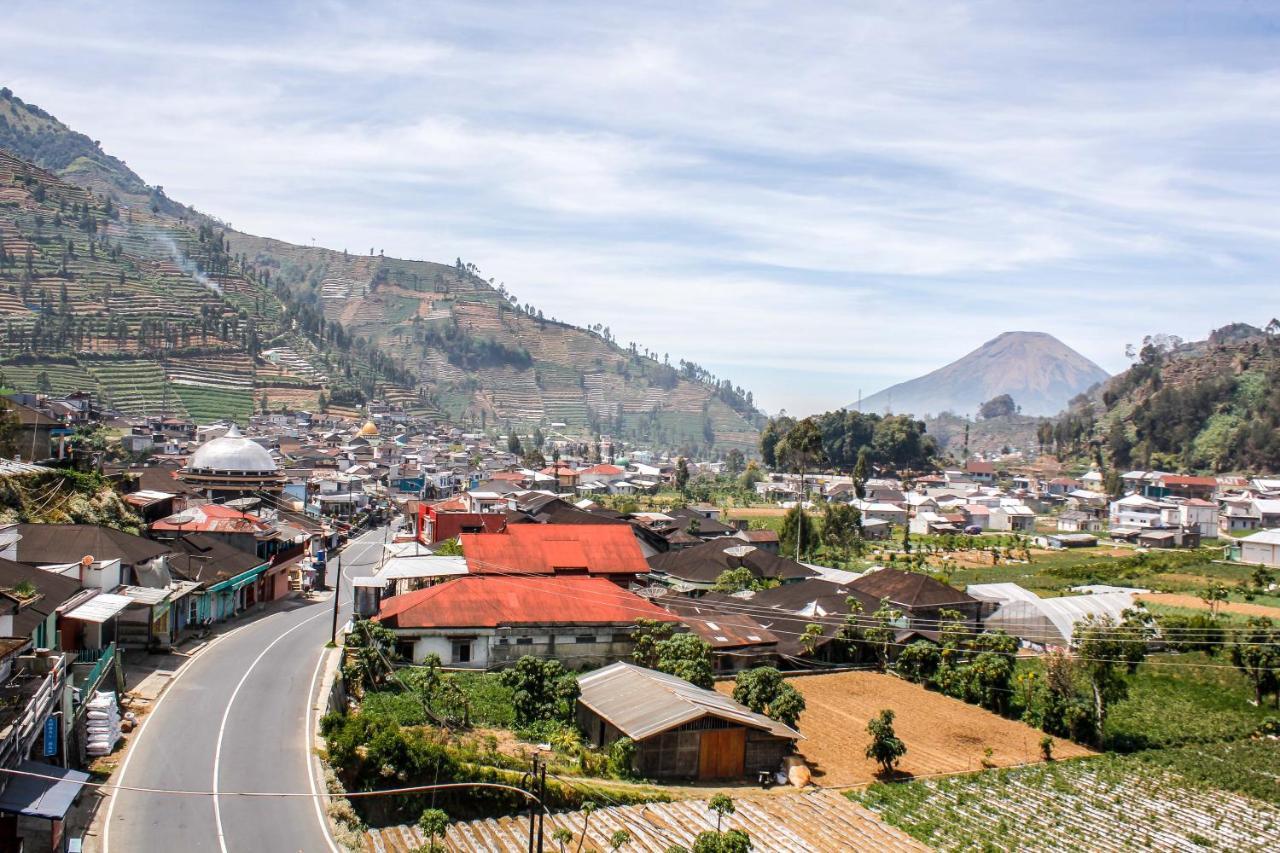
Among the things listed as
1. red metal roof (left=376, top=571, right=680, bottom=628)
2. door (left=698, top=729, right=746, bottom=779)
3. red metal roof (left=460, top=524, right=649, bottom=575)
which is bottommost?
door (left=698, top=729, right=746, bottom=779)

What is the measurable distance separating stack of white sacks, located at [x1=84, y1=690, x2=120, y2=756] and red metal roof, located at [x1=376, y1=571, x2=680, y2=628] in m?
9.64

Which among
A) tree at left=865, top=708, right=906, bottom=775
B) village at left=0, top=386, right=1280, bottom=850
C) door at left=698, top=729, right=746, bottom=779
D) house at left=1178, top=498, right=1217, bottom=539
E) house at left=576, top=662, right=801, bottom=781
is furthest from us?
house at left=1178, top=498, right=1217, bottom=539

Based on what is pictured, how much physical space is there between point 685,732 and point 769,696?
3909mm

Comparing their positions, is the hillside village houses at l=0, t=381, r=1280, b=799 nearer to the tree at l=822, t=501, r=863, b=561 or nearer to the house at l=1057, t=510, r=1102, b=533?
the tree at l=822, t=501, r=863, b=561

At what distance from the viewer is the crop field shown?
69.2 ft

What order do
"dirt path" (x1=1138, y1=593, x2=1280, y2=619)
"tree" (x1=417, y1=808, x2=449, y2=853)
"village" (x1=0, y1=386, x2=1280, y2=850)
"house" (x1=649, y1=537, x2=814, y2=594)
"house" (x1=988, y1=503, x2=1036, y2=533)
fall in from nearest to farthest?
1. "tree" (x1=417, y1=808, x2=449, y2=853)
2. "village" (x1=0, y1=386, x2=1280, y2=850)
3. "dirt path" (x1=1138, y1=593, x2=1280, y2=619)
4. "house" (x1=649, y1=537, x2=814, y2=594)
5. "house" (x1=988, y1=503, x2=1036, y2=533)

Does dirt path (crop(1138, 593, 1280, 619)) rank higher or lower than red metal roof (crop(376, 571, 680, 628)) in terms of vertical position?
lower

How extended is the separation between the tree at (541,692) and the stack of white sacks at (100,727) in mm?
9047

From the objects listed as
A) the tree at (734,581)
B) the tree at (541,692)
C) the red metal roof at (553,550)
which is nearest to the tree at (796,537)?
the tree at (734,581)

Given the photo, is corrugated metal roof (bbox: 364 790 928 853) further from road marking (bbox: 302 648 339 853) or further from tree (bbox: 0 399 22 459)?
tree (bbox: 0 399 22 459)

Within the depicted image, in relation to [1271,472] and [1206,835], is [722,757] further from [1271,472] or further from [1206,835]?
[1271,472]

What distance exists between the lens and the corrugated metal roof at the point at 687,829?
18.7 metres

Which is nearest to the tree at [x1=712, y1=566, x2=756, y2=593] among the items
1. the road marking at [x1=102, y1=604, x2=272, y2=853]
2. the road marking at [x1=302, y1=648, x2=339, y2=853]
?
the road marking at [x1=102, y1=604, x2=272, y2=853]

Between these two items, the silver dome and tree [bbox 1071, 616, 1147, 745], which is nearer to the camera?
tree [bbox 1071, 616, 1147, 745]
